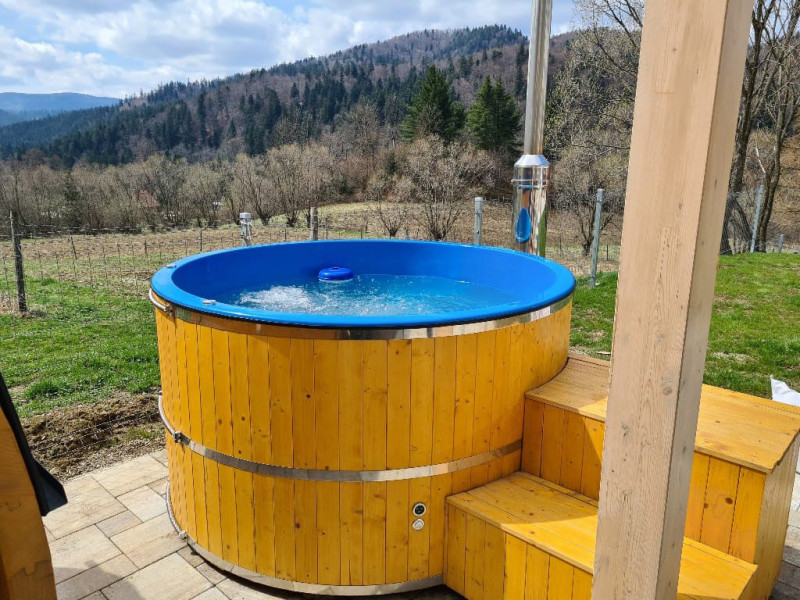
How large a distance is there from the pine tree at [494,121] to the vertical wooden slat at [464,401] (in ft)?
83.2

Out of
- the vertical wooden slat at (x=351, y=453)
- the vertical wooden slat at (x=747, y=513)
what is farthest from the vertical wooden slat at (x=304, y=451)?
the vertical wooden slat at (x=747, y=513)

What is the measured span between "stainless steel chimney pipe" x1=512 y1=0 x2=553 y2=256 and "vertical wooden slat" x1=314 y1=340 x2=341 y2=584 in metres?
2.54

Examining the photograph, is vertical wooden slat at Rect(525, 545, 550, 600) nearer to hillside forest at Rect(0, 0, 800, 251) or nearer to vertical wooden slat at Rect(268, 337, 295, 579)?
vertical wooden slat at Rect(268, 337, 295, 579)

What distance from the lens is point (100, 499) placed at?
282 centimetres

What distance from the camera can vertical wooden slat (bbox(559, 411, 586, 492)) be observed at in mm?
2268

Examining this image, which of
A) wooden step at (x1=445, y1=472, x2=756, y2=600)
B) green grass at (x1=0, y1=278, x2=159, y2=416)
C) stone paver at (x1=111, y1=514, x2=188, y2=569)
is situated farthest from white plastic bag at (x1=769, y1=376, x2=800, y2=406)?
green grass at (x1=0, y1=278, x2=159, y2=416)

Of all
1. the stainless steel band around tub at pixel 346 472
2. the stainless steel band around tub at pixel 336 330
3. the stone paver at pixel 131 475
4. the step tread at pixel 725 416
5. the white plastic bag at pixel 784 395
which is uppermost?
the stainless steel band around tub at pixel 336 330

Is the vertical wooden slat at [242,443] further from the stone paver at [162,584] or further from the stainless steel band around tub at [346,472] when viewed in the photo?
the stone paver at [162,584]

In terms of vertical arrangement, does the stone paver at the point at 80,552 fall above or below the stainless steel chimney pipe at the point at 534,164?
below

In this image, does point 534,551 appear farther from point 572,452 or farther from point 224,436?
point 224,436

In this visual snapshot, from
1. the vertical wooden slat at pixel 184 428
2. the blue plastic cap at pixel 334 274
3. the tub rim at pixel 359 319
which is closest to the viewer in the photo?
the tub rim at pixel 359 319

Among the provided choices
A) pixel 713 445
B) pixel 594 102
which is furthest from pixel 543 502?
pixel 594 102

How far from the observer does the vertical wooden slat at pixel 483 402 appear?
2168 millimetres

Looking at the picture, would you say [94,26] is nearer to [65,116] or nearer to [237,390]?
[237,390]
